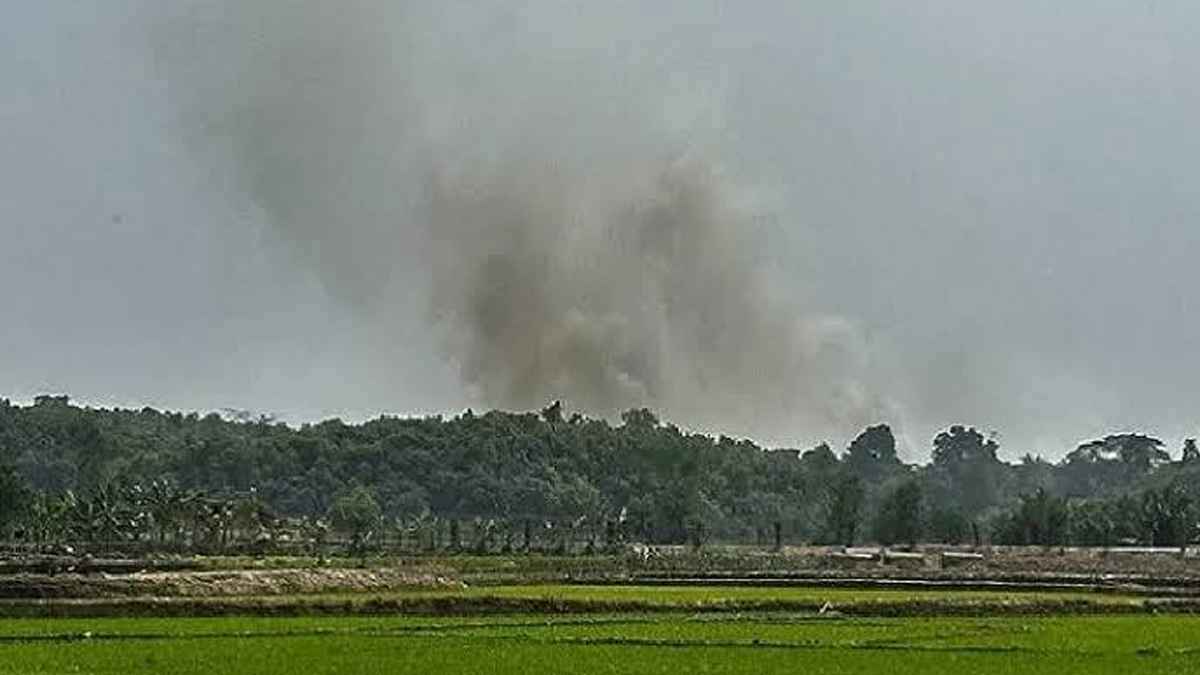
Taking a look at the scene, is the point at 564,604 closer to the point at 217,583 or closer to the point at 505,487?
the point at 217,583

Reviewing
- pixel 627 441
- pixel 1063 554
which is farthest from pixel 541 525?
pixel 1063 554

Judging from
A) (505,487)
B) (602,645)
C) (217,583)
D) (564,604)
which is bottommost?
(602,645)

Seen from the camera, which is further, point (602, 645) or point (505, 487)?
point (505, 487)

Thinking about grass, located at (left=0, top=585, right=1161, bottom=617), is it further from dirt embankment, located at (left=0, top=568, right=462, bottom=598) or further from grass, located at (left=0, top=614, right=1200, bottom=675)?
grass, located at (left=0, top=614, right=1200, bottom=675)

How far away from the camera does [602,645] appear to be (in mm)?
47156

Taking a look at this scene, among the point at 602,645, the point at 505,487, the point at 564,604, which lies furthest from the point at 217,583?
the point at 505,487

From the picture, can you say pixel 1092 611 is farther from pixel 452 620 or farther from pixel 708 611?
pixel 452 620

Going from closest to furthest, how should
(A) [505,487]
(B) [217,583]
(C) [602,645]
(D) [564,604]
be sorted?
(C) [602,645] → (D) [564,604] → (B) [217,583] → (A) [505,487]

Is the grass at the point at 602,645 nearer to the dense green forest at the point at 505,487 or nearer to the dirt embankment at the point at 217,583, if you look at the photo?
the dirt embankment at the point at 217,583

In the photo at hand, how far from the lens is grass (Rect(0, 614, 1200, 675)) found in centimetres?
3991

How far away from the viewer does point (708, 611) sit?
64.0 metres

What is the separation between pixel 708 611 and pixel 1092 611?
1392cm

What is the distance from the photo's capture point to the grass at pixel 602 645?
3991 centimetres

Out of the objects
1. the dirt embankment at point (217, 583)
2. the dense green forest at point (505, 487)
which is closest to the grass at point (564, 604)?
the dirt embankment at point (217, 583)
